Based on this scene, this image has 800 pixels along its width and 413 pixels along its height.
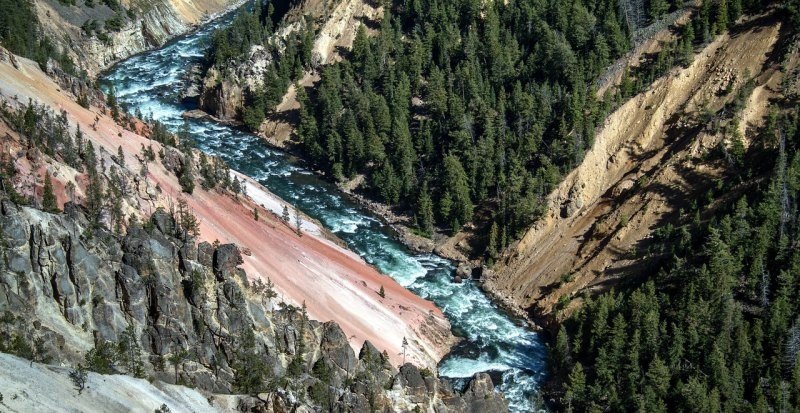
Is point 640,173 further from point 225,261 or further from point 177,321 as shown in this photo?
point 177,321

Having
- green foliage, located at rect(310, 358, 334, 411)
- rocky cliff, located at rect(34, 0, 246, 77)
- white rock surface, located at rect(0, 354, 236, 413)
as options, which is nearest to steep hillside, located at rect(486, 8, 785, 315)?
green foliage, located at rect(310, 358, 334, 411)

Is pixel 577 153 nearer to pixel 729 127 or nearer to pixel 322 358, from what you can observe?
pixel 729 127

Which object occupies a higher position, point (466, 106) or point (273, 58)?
point (273, 58)

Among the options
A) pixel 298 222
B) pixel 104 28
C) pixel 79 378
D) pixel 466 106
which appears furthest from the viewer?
pixel 104 28

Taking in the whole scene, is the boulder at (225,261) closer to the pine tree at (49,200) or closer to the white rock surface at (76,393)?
the white rock surface at (76,393)

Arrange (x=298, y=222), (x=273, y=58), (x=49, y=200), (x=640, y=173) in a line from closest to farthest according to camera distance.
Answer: (x=49, y=200)
(x=298, y=222)
(x=640, y=173)
(x=273, y=58)

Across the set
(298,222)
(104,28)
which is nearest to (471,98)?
Result: (298,222)

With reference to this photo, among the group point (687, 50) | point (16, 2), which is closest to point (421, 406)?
point (687, 50)

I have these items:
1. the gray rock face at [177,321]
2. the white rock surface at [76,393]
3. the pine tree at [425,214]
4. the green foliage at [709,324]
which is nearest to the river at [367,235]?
the pine tree at [425,214]
